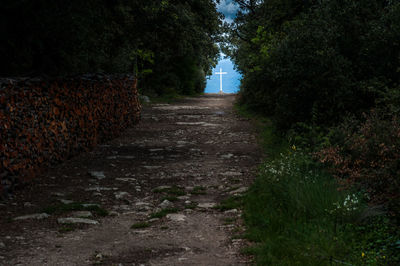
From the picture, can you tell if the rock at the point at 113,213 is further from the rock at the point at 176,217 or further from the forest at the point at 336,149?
the forest at the point at 336,149

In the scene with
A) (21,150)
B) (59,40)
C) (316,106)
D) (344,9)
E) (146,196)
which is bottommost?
(146,196)

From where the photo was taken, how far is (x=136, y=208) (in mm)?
6434

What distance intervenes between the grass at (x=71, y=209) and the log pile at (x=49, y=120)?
0.99 meters

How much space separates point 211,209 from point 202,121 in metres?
11.3

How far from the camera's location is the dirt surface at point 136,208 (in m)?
4.62

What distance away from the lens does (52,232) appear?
5312 mm

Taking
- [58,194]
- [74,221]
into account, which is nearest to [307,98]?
[58,194]

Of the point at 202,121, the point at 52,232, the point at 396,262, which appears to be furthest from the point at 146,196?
the point at 202,121

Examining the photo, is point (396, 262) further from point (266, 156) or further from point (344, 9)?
point (344, 9)

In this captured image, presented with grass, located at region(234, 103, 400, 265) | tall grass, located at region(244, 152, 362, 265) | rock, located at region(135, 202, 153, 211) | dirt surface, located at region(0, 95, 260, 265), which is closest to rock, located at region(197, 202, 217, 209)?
dirt surface, located at region(0, 95, 260, 265)

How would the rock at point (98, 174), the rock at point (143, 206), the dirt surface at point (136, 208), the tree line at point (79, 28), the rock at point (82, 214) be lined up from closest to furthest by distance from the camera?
the dirt surface at point (136, 208), the rock at point (82, 214), the rock at point (143, 206), the rock at point (98, 174), the tree line at point (79, 28)

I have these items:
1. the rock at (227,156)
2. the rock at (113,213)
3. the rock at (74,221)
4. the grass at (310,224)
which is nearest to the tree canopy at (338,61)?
the rock at (227,156)

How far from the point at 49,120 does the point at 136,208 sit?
10.5ft

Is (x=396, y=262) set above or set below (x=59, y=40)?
below
